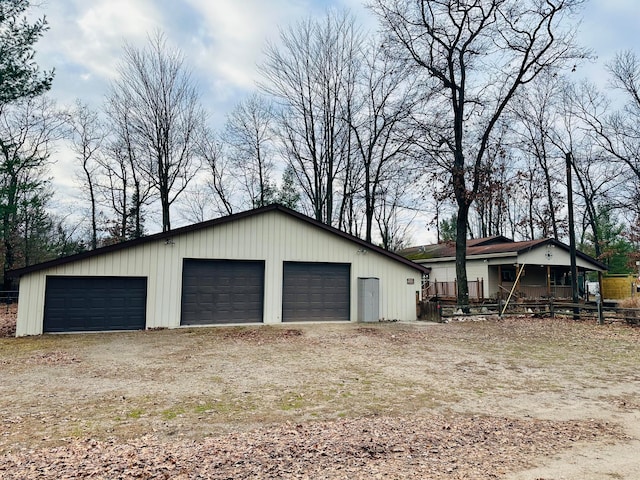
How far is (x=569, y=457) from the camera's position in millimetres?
3812

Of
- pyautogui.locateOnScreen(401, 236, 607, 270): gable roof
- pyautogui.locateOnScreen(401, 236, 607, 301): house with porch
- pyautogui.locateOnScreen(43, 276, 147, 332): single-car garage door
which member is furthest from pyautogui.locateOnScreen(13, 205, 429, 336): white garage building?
pyautogui.locateOnScreen(401, 236, 607, 301): house with porch

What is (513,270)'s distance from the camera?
25.5 metres

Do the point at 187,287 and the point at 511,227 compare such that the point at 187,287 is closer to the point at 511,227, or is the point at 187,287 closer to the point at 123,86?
the point at 123,86

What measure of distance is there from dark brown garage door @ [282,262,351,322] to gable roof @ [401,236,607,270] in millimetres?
8725

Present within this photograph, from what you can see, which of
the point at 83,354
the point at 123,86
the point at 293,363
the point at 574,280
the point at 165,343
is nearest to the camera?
the point at 293,363

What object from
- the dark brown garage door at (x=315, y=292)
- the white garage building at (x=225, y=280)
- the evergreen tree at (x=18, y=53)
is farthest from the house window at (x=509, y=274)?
the evergreen tree at (x=18, y=53)

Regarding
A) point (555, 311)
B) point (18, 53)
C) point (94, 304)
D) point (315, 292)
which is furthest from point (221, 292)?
point (555, 311)

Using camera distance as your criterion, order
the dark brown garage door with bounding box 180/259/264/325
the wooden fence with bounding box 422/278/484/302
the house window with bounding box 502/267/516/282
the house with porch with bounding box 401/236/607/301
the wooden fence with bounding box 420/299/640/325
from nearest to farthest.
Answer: the dark brown garage door with bounding box 180/259/264/325
the wooden fence with bounding box 420/299/640/325
the house with porch with bounding box 401/236/607/301
the wooden fence with bounding box 422/278/484/302
the house window with bounding box 502/267/516/282

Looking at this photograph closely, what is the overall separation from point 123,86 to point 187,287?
52.3 feet

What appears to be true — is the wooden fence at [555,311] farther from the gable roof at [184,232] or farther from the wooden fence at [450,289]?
the wooden fence at [450,289]

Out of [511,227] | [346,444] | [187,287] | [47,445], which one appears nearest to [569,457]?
[346,444]

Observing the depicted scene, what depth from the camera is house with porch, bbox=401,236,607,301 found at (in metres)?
23.5

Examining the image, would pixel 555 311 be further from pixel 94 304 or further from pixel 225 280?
pixel 94 304

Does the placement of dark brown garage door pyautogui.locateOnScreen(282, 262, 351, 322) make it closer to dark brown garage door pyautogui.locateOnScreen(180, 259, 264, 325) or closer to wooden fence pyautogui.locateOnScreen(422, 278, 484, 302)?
dark brown garage door pyautogui.locateOnScreen(180, 259, 264, 325)
